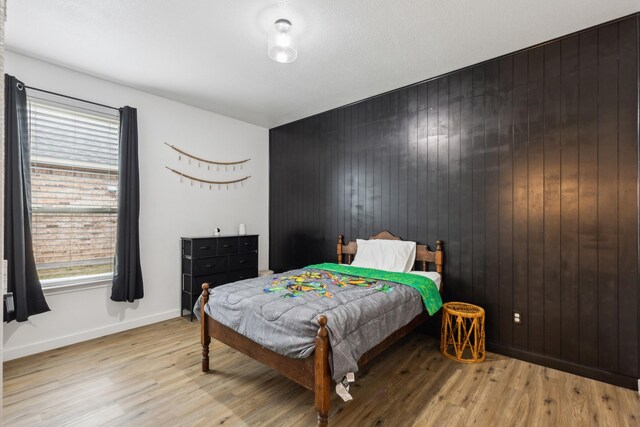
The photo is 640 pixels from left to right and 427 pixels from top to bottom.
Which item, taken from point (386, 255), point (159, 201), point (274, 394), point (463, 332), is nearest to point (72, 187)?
point (159, 201)

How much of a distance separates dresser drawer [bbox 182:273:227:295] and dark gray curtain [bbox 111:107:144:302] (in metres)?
0.53

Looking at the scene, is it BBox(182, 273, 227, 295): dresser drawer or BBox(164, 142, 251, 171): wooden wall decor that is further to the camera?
BBox(164, 142, 251, 171): wooden wall decor

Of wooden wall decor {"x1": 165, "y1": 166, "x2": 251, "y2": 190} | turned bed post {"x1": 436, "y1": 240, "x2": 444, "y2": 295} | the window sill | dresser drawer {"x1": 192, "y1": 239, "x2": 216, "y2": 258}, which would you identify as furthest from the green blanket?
the window sill

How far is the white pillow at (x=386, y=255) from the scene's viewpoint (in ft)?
11.3

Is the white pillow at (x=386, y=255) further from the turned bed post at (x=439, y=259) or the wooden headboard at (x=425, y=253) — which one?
the turned bed post at (x=439, y=259)

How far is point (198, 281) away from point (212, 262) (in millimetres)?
282

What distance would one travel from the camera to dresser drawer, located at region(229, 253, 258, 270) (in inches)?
169

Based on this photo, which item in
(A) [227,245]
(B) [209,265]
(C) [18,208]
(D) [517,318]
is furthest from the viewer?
(A) [227,245]

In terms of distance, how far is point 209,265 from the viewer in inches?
160

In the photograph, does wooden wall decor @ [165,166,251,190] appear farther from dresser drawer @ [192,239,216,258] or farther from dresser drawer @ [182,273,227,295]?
dresser drawer @ [182,273,227,295]

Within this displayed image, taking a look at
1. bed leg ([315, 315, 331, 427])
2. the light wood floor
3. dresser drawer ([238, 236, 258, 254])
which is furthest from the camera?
dresser drawer ([238, 236, 258, 254])

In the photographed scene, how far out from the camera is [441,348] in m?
3.04

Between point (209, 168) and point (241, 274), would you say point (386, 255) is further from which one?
point (209, 168)

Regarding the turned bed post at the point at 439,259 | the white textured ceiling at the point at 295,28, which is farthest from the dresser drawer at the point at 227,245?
the turned bed post at the point at 439,259
